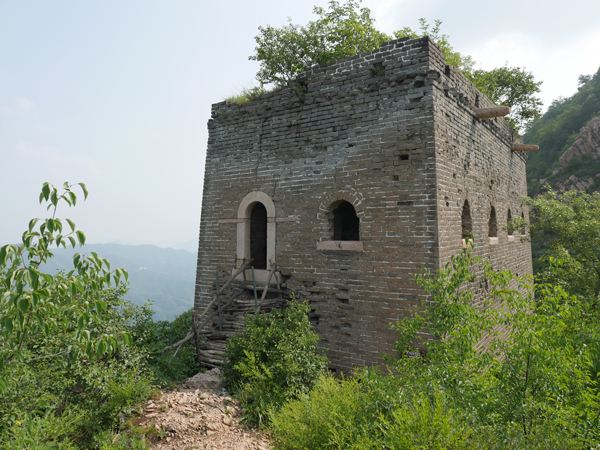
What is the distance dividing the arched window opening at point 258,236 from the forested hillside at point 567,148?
90.7 feet

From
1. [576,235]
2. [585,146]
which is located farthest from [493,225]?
[585,146]

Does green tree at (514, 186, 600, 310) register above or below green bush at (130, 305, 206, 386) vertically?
above

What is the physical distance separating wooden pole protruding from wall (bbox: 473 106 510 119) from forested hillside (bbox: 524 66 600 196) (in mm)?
24473

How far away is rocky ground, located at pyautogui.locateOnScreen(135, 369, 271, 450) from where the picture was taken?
494 cm

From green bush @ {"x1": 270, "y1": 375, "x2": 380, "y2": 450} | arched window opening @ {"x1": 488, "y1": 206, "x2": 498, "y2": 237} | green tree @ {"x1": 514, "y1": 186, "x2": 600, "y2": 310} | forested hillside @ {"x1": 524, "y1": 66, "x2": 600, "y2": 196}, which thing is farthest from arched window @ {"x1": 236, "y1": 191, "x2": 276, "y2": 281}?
forested hillside @ {"x1": 524, "y1": 66, "x2": 600, "y2": 196}

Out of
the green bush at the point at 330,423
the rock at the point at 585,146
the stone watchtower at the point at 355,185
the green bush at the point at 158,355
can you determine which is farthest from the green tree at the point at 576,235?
the rock at the point at 585,146

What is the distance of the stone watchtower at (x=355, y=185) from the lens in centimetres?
632

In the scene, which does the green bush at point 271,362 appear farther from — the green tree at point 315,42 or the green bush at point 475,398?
the green tree at point 315,42

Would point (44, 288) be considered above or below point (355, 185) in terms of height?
below

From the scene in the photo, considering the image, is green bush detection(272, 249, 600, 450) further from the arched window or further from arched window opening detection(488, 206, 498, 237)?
arched window opening detection(488, 206, 498, 237)

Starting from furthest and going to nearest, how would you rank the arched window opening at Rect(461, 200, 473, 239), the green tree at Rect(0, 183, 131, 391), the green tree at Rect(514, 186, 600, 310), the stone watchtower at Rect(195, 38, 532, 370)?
the green tree at Rect(514, 186, 600, 310)
the arched window opening at Rect(461, 200, 473, 239)
the stone watchtower at Rect(195, 38, 532, 370)
the green tree at Rect(0, 183, 131, 391)

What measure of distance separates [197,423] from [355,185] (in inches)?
182

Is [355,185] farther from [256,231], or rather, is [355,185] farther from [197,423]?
[197,423]

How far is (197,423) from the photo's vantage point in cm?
526
